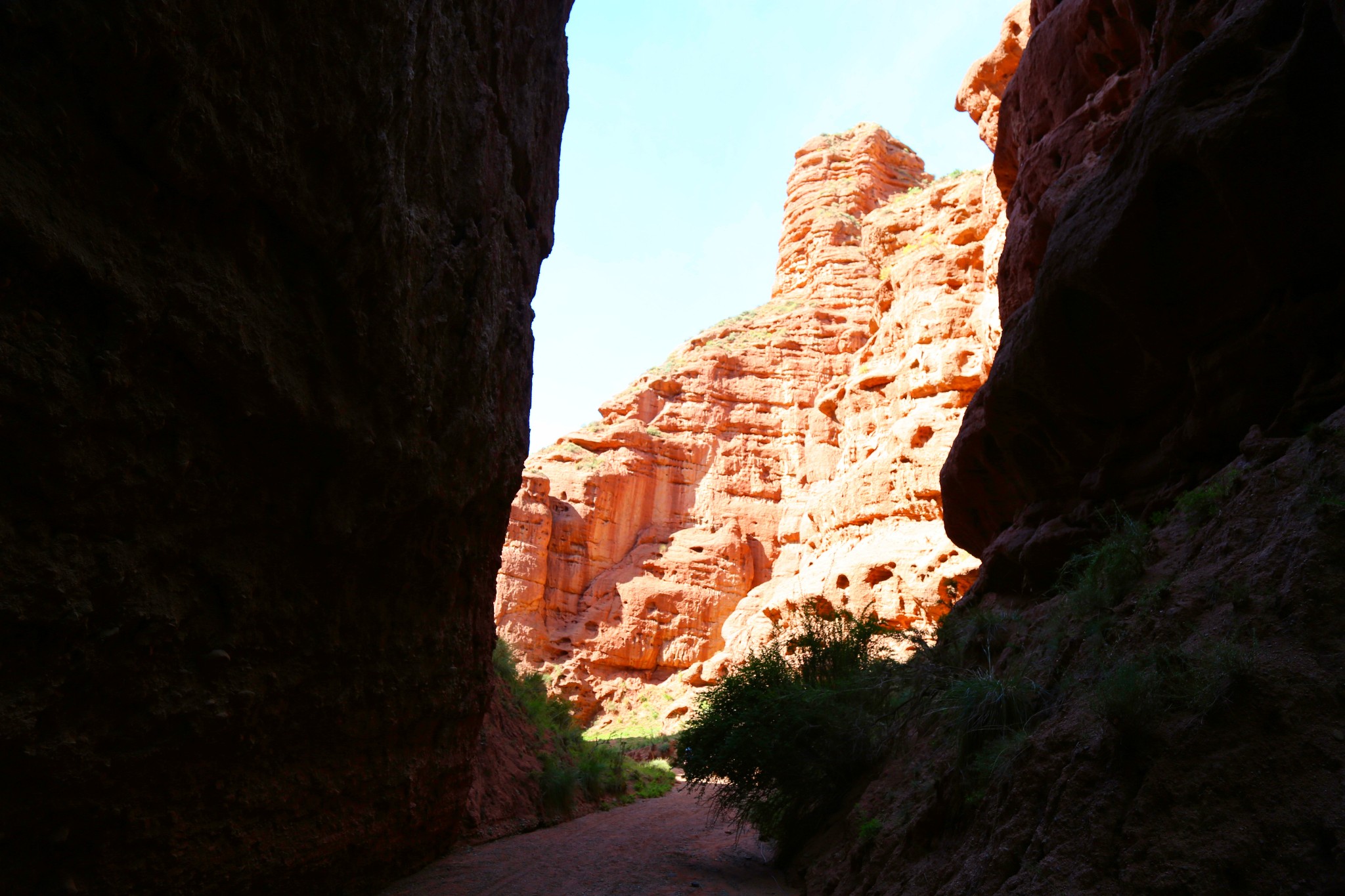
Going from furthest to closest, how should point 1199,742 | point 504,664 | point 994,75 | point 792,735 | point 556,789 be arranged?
point 994,75 < point 504,664 < point 556,789 < point 792,735 < point 1199,742


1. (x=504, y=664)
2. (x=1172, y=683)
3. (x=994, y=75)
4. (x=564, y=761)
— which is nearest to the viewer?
(x=1172, y=683)

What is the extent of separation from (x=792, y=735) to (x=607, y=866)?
2.86 meters

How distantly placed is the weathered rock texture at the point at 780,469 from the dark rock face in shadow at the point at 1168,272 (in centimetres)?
1122

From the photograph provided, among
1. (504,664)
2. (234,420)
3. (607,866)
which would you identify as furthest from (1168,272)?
(504,664)

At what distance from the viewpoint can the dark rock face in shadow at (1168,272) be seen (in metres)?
5.53

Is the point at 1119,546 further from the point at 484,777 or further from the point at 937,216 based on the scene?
the point at 937,216

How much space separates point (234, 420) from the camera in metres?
4.61

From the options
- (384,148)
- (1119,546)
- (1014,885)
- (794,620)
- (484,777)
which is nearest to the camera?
(1014,885)

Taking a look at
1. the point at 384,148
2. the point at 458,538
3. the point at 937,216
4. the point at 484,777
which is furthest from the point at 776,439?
the point at 384,148

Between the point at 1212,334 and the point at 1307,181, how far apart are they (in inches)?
67.4

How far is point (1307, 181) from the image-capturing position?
547cm

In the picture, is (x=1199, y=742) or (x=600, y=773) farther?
(x=600, y=773)

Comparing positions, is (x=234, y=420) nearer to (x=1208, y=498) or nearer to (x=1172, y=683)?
(x=1172, y=683)

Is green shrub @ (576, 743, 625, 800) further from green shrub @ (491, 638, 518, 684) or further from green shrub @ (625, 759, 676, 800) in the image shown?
green shrub @ (491, 638, 518, 684)
